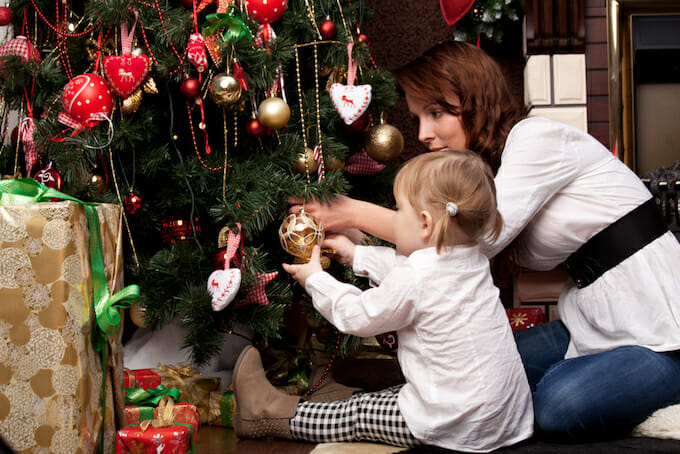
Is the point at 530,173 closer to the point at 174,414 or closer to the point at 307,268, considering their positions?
the point at 307,268

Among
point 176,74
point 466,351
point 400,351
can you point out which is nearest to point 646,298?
point 466,351

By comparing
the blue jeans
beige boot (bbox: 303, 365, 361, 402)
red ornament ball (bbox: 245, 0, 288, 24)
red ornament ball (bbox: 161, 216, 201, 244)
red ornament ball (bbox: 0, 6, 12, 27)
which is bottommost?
beige boot (bbox: 303, 365, 361, 402)

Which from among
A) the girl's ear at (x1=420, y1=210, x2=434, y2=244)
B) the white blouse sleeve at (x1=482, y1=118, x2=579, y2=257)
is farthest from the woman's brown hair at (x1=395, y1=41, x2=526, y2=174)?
the girl's ear at (x1=420, y1=210, x2=434, y2=244)

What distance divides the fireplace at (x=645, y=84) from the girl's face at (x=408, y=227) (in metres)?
1.32

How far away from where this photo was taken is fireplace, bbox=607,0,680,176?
2193 millimetres

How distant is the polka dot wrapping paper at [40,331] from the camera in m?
0.88

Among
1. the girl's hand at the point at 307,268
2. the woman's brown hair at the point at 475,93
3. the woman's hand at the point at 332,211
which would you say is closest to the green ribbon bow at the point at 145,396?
the girl's hand at the point at 307,268

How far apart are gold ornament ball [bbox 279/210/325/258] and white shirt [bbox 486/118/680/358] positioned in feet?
1.25

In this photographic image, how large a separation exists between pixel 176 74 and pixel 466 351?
941mm

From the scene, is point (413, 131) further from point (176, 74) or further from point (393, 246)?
point (176, 74)

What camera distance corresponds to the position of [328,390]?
1.50 m

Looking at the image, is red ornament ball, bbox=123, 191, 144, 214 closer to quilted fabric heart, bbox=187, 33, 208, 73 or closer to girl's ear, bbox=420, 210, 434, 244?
quilted fabric heart, bbox=187, 33, 208, 73

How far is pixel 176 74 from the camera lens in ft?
4.82

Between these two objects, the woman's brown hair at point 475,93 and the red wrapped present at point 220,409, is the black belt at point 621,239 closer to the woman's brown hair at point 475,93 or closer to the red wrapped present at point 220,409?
the woman's brown hair at point 475,93
